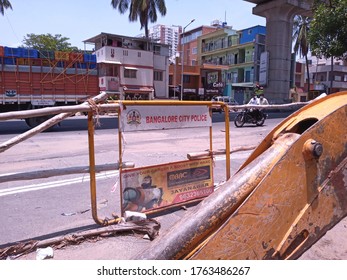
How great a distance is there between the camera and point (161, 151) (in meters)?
8.34

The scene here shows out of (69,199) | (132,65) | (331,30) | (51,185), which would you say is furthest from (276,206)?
(132,65)

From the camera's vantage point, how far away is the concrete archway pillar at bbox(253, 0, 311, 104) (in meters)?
27.0

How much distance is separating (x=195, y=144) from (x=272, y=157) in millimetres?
7825

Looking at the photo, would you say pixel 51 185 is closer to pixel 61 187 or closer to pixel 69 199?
pixel 61 187

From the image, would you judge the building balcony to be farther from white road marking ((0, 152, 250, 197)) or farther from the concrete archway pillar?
white road marking ((0, 152, 250, 197))

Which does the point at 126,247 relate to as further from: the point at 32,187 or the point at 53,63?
the point at 53,63

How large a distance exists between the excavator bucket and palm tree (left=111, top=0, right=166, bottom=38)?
35.4 m

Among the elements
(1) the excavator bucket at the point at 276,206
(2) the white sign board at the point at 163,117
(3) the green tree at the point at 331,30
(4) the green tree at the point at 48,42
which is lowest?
(1) the excavator bucket at the point at 276,206

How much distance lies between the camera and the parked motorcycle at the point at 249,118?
14633 millimetres

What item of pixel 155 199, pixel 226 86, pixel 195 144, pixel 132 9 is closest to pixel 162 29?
pixel 226 86

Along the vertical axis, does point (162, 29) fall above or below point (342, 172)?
above

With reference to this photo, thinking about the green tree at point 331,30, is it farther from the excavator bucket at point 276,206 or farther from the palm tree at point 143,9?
the palm tree at point 143,9

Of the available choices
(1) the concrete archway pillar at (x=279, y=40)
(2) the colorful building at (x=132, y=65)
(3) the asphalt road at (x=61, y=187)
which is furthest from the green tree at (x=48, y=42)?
(3) the asphalt road at (x=61, y=187)

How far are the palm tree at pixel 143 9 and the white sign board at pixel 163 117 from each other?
109 ft
